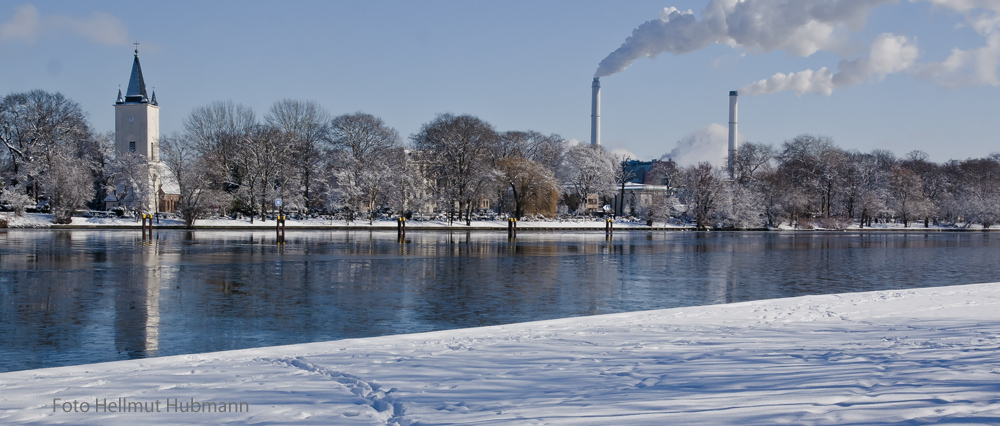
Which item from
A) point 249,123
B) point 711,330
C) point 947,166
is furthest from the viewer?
point 947,166

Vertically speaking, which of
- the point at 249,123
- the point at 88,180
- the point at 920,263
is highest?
the point at 249,123

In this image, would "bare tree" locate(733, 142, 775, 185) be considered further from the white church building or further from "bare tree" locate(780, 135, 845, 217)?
the white church building

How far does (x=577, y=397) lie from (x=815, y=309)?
8.93m

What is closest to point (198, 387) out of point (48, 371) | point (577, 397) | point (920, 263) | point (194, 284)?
point (48, 371)

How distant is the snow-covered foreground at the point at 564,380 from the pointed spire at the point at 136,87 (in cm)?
9176

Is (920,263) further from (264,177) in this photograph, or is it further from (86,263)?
(264,177)

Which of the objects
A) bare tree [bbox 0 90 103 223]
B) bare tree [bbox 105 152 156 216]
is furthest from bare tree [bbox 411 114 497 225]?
bare tree [bbox 0 90 103 223]

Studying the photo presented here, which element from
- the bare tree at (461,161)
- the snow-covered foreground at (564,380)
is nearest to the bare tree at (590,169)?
the bare tree at (461,161)

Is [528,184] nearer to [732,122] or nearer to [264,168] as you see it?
[264,168]

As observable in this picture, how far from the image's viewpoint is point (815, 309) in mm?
13977

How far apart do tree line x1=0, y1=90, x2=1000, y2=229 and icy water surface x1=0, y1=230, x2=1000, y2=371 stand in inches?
1373

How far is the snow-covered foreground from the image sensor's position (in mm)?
6133

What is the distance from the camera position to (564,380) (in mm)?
7637

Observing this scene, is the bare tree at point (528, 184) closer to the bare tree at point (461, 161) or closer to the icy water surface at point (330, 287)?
the bare tree at point (461, 161)
